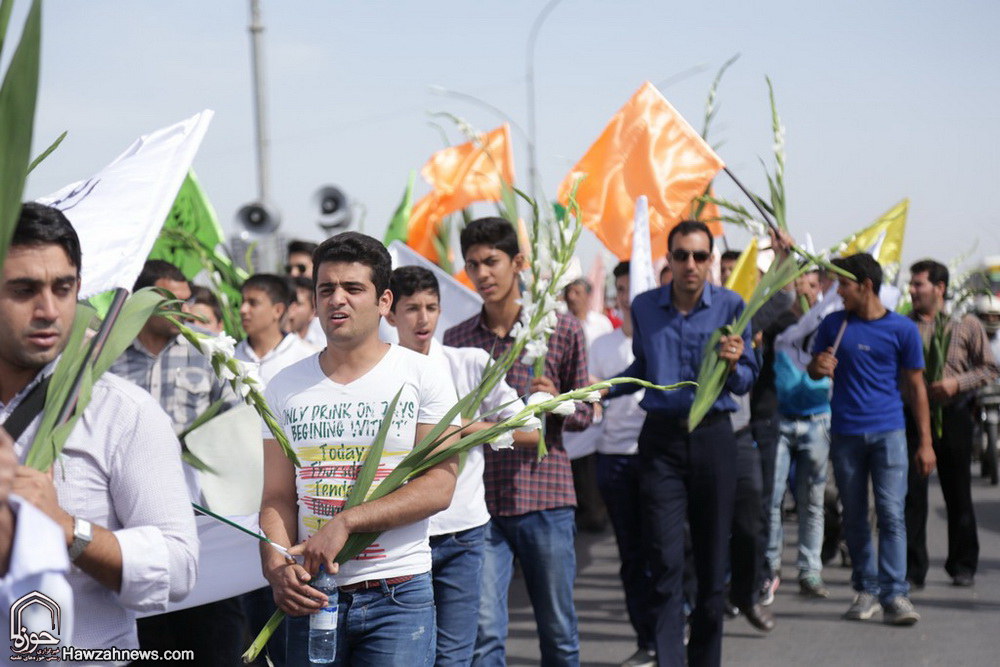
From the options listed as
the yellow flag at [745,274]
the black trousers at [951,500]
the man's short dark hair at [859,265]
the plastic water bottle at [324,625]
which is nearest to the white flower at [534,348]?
the plastic water bottle at [324,625]

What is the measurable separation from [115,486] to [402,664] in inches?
53.5

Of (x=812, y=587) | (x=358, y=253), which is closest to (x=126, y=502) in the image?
(x=358, y=253)

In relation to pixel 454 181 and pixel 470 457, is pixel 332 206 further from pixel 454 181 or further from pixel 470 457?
pixel 470 457

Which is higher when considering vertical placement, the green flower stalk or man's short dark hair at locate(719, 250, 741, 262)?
man's short dark hair at locate(719, 250, 741, 262)

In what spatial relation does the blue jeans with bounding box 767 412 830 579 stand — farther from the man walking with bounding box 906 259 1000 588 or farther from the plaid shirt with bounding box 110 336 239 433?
the plaid shirt with bounding box 110 336 239 433

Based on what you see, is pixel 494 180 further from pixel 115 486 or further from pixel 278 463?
pixel 115 486

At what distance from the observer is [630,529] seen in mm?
7316

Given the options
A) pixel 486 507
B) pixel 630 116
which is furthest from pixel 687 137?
pixel 486 507

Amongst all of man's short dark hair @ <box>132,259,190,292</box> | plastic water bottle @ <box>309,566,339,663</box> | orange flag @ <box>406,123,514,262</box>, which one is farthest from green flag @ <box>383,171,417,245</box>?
plastic water bottle @ <box>309,566,339,663</box>

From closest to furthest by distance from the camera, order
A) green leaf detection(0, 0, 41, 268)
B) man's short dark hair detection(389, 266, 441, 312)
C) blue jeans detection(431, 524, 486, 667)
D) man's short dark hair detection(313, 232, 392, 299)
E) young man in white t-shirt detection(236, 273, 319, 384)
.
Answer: green leaf detection(0, 0, 41, 268)
man's short dark hair detection(313, 232, 392, 299)
blue jeans detection(431, 524, 486, 667)
man's short dark hair detection(389, 266, 441, 312)
young man in white t-shirt detection(236, 273, 319, 384)

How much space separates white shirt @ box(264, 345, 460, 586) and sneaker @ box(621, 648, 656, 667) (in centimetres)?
330

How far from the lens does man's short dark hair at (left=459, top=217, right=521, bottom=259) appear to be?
580cm

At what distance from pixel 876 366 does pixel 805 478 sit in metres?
1.39

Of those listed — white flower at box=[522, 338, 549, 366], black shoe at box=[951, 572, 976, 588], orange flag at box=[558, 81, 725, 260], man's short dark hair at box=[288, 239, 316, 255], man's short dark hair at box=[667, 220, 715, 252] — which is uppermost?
orange flag at box=[558, 81, 725, 260]
